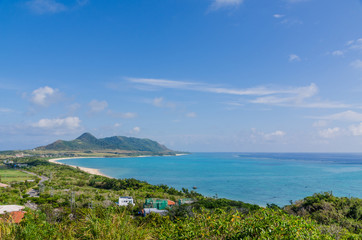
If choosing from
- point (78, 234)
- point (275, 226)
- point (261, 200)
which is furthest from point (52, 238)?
point (261, 200)

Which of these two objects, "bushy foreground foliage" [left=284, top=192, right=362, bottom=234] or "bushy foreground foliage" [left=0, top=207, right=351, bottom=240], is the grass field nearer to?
"bushy foreground foliage" [left=284, top=192, right=362, bottom=234]

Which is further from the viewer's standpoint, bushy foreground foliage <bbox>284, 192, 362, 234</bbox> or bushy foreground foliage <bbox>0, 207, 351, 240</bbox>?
bushy foreground foliage <bbox>284, 192, 362, 234</bbox>

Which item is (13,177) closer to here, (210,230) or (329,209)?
(329,209)

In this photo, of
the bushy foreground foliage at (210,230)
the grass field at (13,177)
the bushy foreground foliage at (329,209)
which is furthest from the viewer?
the grass field at (13,177)

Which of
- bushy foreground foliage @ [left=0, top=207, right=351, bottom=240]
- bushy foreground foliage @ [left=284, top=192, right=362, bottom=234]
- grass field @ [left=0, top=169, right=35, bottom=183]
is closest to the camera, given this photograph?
bushy foreground foliage @ [left=0, top=207, right=351, bottom=240]

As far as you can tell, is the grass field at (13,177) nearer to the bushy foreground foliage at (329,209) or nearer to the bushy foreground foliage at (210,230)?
the bushy foreground foliage at (329,209)

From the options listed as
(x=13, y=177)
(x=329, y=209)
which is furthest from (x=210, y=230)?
(x=13, y=177)

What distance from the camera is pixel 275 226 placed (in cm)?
422

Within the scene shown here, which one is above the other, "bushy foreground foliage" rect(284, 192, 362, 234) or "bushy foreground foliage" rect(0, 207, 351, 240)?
"bushy foreground foliage" rect(0, 207, 351, 240)

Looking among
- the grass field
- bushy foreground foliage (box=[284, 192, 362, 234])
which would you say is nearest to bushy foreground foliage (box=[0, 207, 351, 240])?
bushy foreground foliage (box=[284, 192, 362, 234])

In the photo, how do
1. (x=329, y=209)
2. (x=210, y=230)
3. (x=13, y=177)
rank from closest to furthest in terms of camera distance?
(x=210, y=230) < (x=329, y=209) < (x=13, y=177)

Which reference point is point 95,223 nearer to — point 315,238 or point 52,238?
point 52,238

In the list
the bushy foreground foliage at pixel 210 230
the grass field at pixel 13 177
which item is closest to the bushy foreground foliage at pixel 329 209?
the bushy foreground foliage at pixel 210 230

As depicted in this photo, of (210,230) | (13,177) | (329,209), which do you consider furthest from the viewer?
(13,177)
